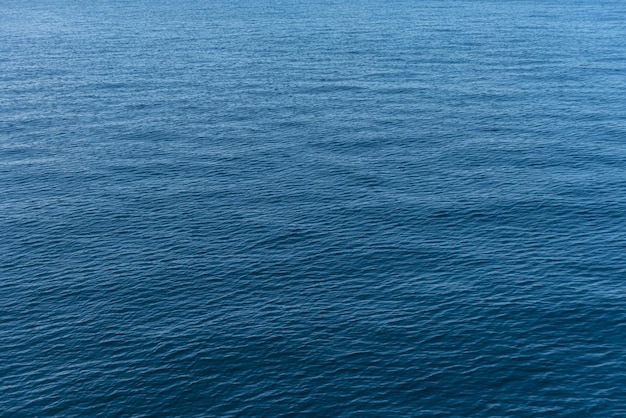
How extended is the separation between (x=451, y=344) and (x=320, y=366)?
16.7m

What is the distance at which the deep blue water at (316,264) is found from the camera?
85062 mm

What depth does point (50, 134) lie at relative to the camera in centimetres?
17312

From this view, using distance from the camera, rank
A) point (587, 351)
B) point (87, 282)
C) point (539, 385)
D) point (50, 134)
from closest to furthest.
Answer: point (539, 385)
point (587, 351)
point (87, 282)
point (50, 134)

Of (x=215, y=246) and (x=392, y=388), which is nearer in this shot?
(x=392, y=388)

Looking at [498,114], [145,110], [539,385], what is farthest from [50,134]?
[539,385]

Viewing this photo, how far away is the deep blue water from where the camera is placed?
85.1 meters

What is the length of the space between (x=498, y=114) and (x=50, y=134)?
10720 cm

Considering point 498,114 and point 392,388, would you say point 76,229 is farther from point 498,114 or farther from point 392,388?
point 498,114

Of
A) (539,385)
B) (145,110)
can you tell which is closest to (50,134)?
(145,110)

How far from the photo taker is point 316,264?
112812mm

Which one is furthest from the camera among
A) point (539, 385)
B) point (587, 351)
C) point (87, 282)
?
point (87, 282)

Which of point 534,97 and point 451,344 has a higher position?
point 534,97

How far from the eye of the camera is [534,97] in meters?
194

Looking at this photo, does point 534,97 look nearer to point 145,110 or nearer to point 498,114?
point 498,114
